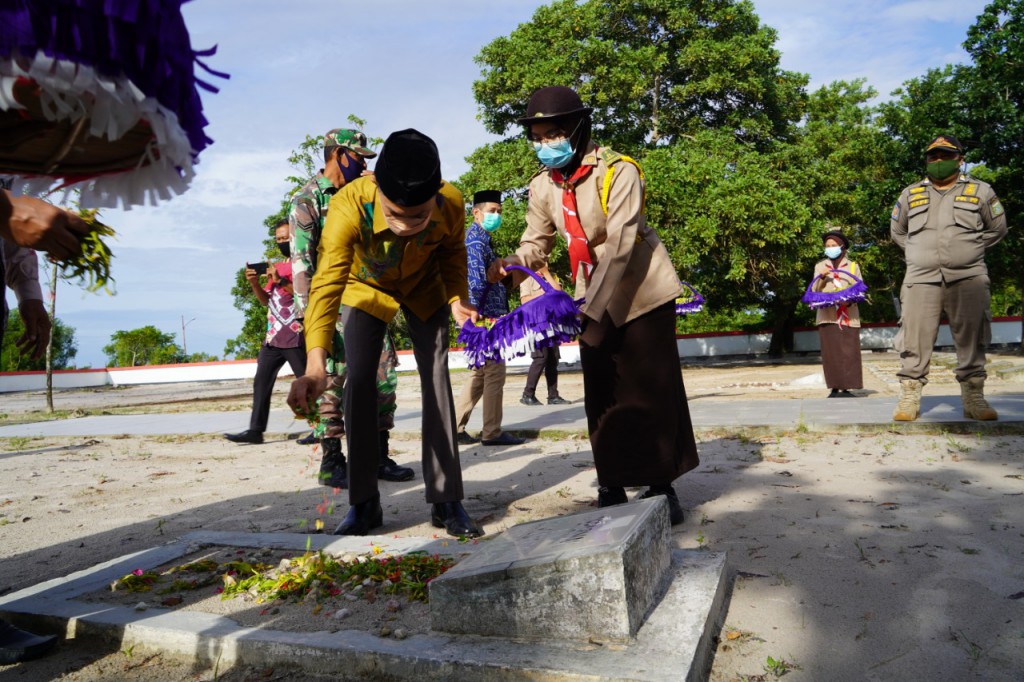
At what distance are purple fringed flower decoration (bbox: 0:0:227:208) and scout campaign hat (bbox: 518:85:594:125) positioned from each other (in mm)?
2048

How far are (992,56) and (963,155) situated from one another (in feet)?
48.7

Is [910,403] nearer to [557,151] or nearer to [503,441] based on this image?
[503,441]

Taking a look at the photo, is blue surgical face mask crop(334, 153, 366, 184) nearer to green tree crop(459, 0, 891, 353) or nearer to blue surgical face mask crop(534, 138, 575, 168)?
blue surgical face mask crop(534, 138, 575, 168)

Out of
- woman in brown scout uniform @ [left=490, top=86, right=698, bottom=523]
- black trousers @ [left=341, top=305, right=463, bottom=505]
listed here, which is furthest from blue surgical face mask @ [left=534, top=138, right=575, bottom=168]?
black trousers @ [left=341, top=305, right=463, bottom=505]

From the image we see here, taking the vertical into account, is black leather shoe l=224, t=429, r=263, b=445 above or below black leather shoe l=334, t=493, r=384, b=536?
above

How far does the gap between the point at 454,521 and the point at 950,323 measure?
468 cm

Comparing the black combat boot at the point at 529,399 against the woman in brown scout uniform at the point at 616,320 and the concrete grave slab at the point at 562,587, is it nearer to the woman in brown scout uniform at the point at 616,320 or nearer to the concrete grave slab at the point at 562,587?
the woman in brown scout uniform at the point at 616,320

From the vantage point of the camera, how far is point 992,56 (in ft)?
58.3

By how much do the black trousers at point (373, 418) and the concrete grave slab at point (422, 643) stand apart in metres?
0.75

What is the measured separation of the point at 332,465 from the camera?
5.43 metres

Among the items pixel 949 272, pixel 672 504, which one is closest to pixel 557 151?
pixel 672 504

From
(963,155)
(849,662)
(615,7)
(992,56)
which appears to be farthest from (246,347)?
(849,662)

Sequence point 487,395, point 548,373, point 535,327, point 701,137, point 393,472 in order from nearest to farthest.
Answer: point 535,327
point 393,472
point 487,395
point 548,373
point 701,137

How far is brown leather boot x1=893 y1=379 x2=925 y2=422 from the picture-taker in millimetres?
6258
